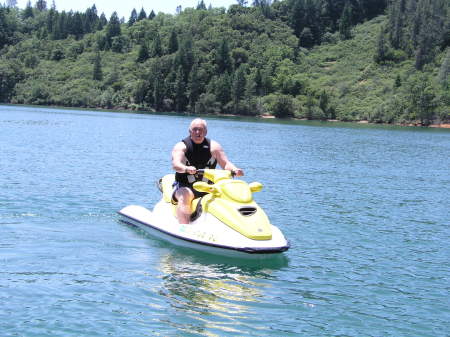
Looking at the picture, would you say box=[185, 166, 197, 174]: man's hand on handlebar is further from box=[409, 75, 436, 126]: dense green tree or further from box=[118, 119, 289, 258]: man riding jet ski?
box=[409, 75, 436, 126]: dense green tree

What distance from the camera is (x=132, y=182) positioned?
20422mm

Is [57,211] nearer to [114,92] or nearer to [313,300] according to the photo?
[313,300]

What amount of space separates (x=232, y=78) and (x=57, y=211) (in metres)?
115

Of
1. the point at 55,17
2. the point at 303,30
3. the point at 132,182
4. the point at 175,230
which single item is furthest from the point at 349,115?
the point at 55,17

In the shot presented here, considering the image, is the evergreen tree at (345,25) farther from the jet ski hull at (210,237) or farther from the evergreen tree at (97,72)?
the jet ski hull at (210,237)

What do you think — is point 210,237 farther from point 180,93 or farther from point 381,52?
point 381,52

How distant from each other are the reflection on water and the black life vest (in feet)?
4.79

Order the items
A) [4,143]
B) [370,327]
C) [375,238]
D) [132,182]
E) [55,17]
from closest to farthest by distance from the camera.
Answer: [370,327] < [375,238] < [132,182] < [4,143] < [55,17]

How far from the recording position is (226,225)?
10570 millimetres

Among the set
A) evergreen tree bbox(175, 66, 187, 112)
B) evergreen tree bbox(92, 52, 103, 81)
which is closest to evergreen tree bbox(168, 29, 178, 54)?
evergreen tree bbox(92, 52, 103, 81)

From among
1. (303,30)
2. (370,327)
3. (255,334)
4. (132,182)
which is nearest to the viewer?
(255,334)

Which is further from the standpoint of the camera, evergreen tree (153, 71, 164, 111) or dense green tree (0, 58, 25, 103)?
dense green tree (0, 58, 25, 103)

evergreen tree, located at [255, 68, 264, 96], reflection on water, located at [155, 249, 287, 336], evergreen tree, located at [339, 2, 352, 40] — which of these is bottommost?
reflection on water, located at [155, 249, 287, 336]

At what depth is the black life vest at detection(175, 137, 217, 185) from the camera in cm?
1133
